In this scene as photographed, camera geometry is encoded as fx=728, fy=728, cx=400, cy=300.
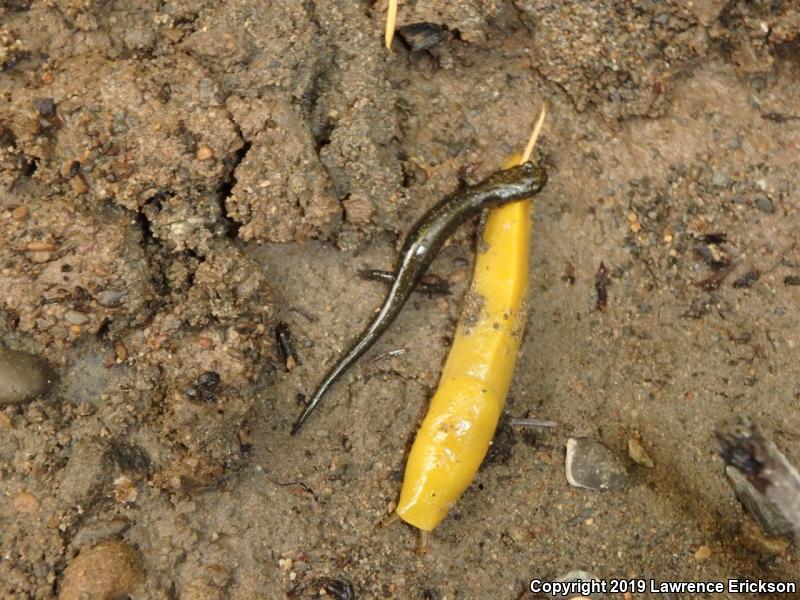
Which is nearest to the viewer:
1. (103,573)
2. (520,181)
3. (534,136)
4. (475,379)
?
(103,573)

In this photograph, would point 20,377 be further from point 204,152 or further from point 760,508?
point 760,508

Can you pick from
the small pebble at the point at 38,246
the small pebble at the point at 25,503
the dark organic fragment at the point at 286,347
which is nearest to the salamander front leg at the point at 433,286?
the dark organic fragment at the point at 286,347

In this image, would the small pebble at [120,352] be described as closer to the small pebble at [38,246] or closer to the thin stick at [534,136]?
the small pebble at [38,246]

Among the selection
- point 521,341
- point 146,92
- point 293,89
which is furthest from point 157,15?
point 521,341

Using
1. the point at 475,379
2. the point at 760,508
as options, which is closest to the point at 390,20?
the point at 475,379

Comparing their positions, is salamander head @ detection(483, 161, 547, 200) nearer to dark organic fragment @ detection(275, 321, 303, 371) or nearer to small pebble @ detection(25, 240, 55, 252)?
dark organic fragment @ detection(275, 321, 303, 371)

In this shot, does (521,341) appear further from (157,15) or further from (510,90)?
(157,15)
